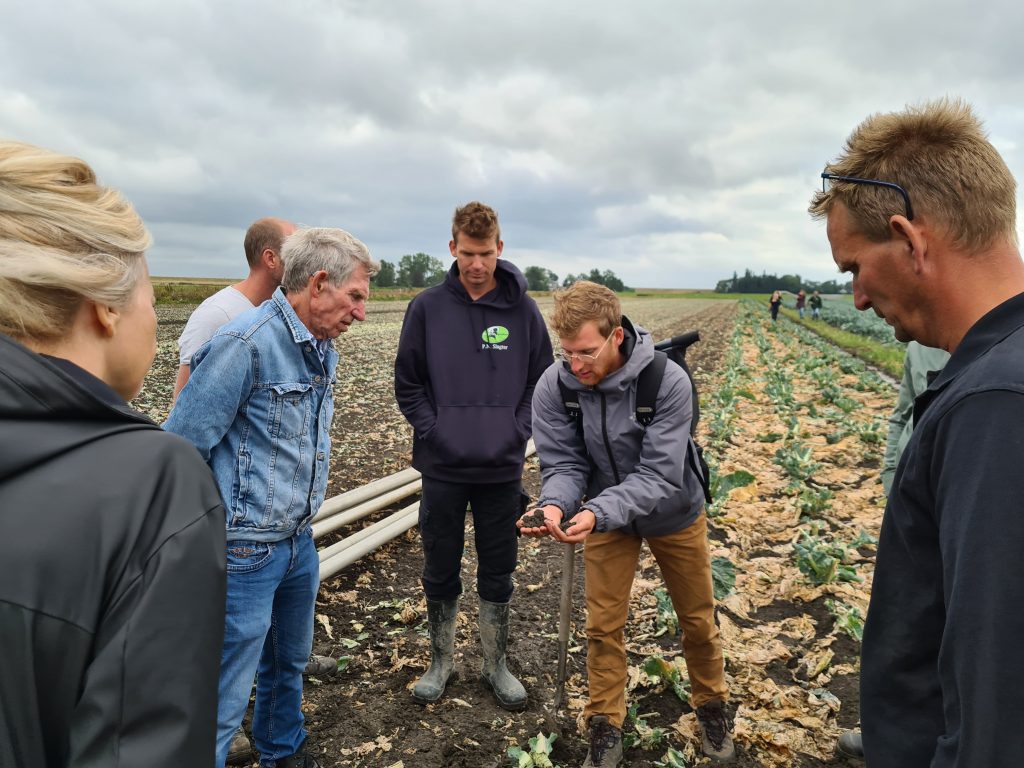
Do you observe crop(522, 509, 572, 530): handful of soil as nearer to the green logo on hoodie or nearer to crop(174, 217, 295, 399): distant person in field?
the green logo on hoodie

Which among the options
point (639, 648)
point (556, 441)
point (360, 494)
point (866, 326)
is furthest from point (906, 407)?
point (866, 326)

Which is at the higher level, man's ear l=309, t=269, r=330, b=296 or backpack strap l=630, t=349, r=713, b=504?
man's ear l=309, t=269, r=330, b=296

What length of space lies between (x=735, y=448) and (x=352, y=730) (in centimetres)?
769

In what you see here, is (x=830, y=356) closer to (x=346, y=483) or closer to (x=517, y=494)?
(x=346, y=483)

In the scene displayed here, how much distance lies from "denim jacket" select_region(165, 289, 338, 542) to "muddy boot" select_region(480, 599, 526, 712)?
164 cm

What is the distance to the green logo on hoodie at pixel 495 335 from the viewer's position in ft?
13.3

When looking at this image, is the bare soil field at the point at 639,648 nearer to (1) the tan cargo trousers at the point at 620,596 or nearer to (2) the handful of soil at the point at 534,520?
(1) the tan cargo trousers at the point at 620,596

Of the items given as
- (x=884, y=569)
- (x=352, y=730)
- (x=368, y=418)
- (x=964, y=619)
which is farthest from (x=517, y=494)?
(x=368, y=418)

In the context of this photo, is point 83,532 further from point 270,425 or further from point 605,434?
point 605,434

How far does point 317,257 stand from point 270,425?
803 millimetres

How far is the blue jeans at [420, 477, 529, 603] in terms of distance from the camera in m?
4.01

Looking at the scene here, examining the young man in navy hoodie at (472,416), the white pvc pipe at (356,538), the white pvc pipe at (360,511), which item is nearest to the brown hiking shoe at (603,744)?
the young man in navy hoodie at (472,416)

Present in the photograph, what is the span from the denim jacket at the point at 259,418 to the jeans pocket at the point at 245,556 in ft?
0.11

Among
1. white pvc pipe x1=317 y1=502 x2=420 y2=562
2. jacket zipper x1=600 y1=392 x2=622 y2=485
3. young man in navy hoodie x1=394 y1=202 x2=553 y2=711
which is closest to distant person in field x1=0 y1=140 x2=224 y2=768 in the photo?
jacket zipper x1=600 y1=392 x2=622 y2=485
